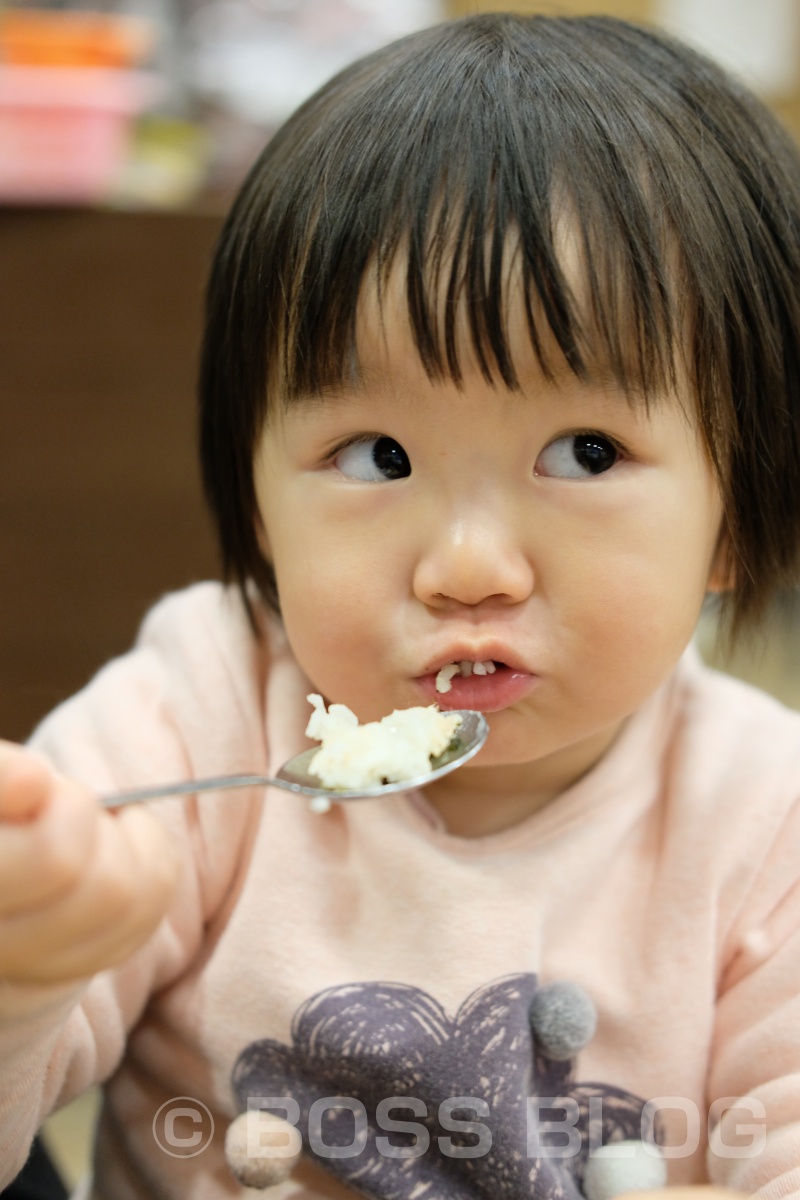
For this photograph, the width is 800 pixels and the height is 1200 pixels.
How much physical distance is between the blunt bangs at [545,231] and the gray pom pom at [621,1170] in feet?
1.23

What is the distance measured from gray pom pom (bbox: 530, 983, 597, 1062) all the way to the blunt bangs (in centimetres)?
30

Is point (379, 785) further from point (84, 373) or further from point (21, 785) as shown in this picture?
point (84, 373)

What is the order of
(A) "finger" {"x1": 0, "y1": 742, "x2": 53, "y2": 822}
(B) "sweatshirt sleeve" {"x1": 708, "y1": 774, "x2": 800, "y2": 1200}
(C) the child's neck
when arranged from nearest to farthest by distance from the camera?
(A) "finger" {"x1": 0, "y1": 742, "x2": 53, "y2": 822}
(B) "sweatshirt sleeve" {"x1": 708, "y1": 774, "x2": 800, "y2": 1200}
(C) the child's neck

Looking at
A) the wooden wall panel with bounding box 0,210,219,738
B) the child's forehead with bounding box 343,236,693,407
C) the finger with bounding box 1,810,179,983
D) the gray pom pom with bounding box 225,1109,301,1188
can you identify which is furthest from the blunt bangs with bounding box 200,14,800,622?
the wooden wall panel with bounding box 0,210,219,738

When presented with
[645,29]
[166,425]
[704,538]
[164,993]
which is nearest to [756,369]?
[704,538]

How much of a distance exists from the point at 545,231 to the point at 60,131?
1.07m

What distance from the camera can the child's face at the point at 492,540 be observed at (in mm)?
676

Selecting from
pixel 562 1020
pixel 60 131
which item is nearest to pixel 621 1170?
pixel 562 1020

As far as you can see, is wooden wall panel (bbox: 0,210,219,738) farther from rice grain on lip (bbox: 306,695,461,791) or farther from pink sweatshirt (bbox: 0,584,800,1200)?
rice grain on lip (bbox: 306,695,461,791)

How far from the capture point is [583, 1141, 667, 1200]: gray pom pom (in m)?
0.76

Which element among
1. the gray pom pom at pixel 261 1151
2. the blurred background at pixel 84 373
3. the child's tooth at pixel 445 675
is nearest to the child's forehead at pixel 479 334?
the child's tooth at pixel 445 675

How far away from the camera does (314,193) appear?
0.72 meters

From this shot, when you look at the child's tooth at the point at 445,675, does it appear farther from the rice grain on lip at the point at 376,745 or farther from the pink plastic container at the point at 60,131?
the pink plastic container at the point at 60,131

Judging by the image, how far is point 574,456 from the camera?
0.70m
